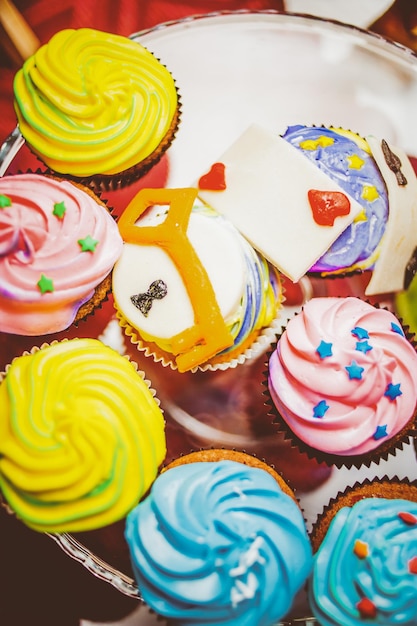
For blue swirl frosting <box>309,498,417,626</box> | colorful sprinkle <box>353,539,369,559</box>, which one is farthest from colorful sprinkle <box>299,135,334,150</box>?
colorful sprinkle <box>353,539,369,559</box>

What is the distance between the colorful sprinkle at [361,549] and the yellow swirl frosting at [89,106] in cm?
252

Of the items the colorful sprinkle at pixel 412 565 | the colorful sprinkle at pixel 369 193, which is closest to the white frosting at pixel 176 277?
the colorful sprinkle at pixel 369 193

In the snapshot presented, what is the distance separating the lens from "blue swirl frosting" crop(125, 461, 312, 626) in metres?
2.65

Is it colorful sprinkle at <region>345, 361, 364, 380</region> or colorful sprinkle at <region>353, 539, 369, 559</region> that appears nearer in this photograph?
colorful sprinkle at <region>353, 539, 369, 559</region>

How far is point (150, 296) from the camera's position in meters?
3.12

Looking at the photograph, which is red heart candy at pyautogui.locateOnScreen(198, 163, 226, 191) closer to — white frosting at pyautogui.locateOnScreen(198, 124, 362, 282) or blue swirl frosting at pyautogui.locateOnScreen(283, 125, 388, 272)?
white frosting at pyautogui.locateOnScreen(198, 124, 362, 282)

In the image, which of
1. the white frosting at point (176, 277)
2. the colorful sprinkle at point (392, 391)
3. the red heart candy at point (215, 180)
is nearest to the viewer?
the colorful sprinkle at point (392, 391)

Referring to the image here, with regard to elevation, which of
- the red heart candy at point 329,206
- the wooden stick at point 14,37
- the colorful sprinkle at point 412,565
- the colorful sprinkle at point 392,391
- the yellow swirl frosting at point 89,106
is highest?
the wooden stick at point 14,37

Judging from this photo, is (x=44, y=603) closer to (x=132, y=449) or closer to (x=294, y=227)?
(x=132, y=449)

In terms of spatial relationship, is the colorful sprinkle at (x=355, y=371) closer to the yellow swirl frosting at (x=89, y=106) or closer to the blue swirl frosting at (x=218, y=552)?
the blue swirl frosting at (x=218, y=552)

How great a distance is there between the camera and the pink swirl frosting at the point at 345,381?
2.90m

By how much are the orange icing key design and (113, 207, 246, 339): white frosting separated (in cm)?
4

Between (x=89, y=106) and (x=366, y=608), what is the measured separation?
315 cm

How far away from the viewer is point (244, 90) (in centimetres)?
389
